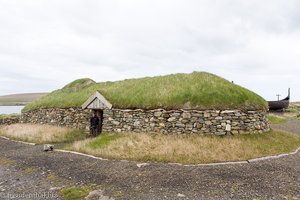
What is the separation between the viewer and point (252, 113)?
13.7 meters

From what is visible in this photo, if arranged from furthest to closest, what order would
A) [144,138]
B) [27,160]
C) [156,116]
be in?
1. [156,116]
2. [144,138]
3. [27,160]

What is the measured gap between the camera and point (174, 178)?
8102 millimetres

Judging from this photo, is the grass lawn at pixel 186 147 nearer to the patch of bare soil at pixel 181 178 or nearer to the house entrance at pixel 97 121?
the patch of bare soil at pixel 181 178

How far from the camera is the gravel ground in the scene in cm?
687

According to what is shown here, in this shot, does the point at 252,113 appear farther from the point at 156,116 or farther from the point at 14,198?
the point at 14,198

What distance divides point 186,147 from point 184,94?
4.38 m

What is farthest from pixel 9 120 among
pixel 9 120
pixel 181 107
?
pixel 181 107

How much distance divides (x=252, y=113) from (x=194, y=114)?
3.66m

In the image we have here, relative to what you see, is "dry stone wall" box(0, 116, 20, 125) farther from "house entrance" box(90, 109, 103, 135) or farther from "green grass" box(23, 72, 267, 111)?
"house entrance" box(90, 109, 103, 135)

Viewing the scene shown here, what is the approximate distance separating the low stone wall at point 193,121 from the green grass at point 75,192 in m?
7.13

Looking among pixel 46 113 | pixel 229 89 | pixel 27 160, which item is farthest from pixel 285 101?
pixel 27 160

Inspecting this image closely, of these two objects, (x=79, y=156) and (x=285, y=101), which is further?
(x=285, y=101)

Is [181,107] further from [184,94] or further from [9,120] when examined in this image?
[9,120]

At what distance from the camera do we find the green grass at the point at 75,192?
6.89 metres
